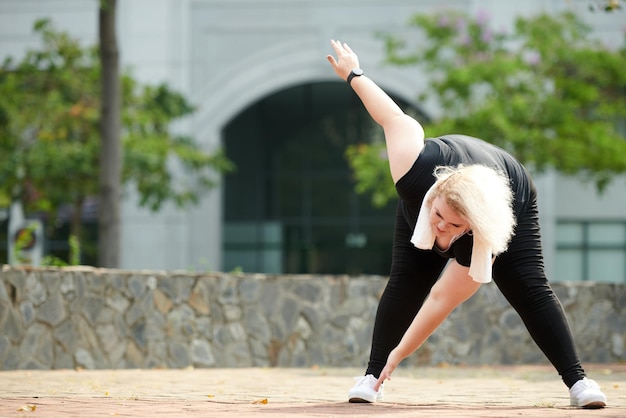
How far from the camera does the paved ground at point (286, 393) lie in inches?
197

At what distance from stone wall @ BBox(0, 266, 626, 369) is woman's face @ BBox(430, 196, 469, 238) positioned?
509 centimetres

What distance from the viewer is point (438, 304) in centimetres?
524

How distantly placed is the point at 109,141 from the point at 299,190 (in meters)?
14.0

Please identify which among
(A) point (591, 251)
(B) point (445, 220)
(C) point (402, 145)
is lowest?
(B) point (445, 220)

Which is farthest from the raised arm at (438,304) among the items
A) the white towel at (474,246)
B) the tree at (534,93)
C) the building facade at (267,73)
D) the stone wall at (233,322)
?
the building facade at (267,73)

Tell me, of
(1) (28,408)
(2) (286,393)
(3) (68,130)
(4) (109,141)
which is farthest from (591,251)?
(1) (28,408)

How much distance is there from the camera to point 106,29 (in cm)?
1336

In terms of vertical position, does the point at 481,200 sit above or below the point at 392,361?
above

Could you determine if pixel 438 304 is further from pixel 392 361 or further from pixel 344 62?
pixel 344 62

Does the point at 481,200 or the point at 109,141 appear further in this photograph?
the point at 109,141

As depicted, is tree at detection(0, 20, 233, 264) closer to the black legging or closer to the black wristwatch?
the black wristwatch

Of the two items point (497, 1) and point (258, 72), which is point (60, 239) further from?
point (497, 1)

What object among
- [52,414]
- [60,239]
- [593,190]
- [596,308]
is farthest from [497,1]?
[52,414]

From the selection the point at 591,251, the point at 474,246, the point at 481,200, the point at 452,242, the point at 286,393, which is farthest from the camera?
the point at 591,251
